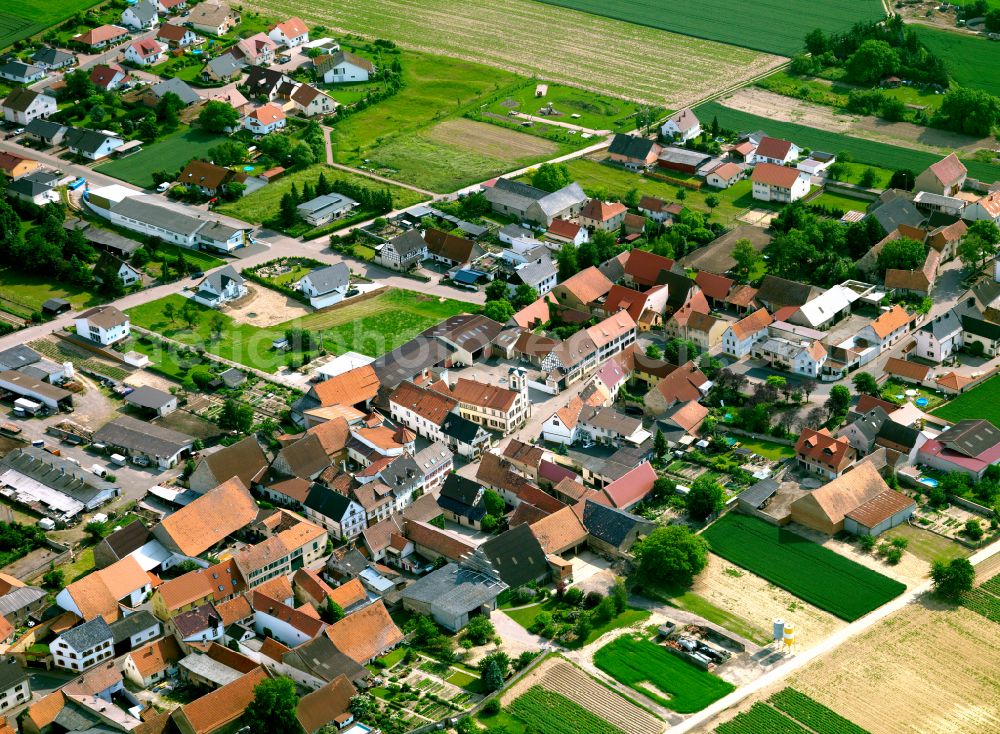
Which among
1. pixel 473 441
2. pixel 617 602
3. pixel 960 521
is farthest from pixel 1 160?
pixel 960 521

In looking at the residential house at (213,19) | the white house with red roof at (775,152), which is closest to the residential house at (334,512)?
the white house with red roof at (775,152)

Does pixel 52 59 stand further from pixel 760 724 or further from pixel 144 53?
pixel 760 724

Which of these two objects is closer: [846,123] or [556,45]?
[846,123]

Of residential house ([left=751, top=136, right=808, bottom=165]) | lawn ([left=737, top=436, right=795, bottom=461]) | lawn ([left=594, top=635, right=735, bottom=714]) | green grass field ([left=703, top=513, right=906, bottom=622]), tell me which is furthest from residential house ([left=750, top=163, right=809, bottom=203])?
lawn ([left=594, top=635, right=735, bottom=714])

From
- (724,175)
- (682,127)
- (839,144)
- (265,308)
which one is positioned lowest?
(265,308)

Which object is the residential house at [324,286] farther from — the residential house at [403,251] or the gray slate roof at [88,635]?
the gray slate roof at [88,635]

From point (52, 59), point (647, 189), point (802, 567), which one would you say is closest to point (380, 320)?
point (647, 189)
